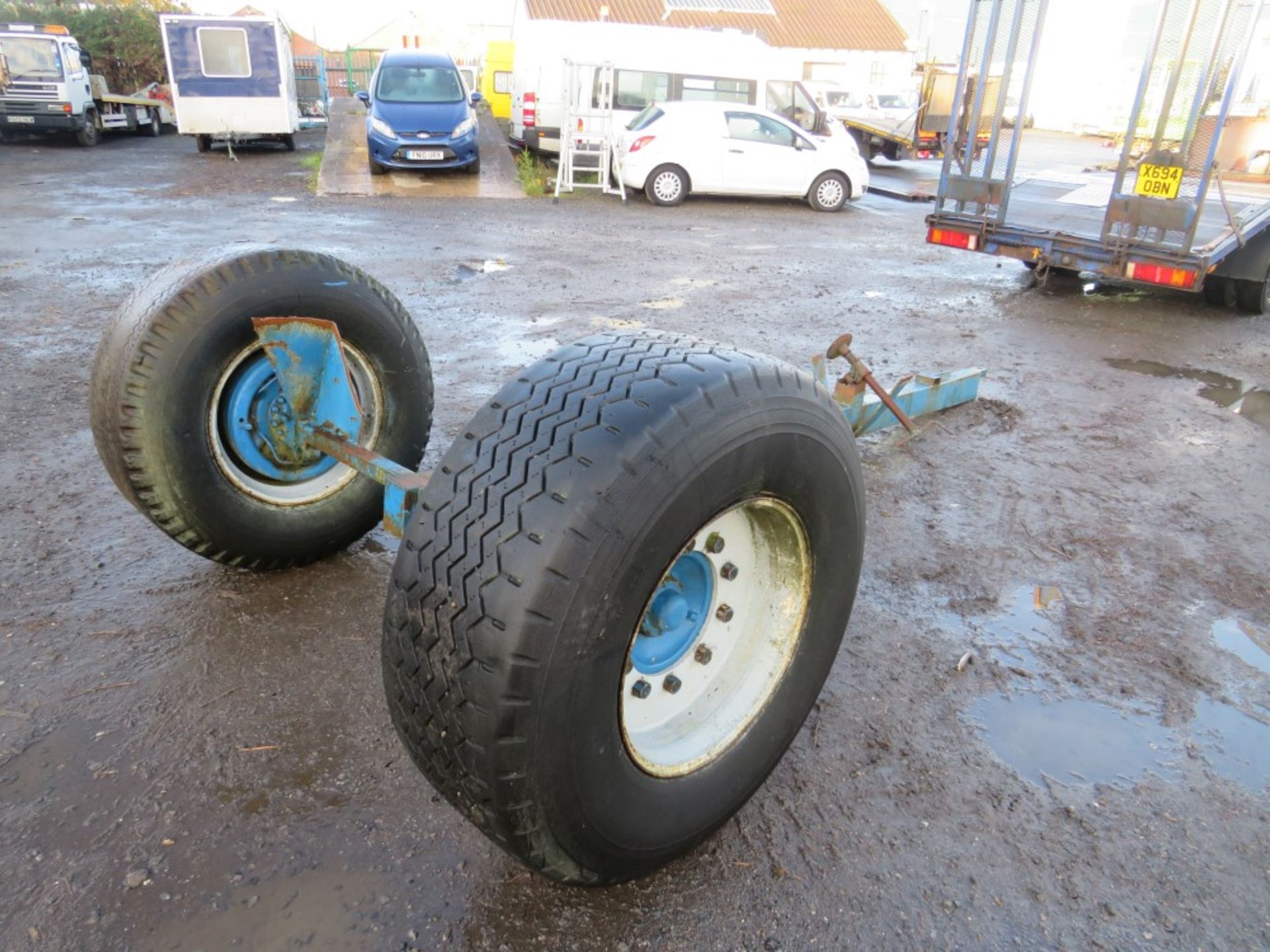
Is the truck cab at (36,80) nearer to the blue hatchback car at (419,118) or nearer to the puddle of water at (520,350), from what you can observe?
the blue hatchback car at (419,118)

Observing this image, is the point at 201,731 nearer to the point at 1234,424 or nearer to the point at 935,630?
the point at 935,630

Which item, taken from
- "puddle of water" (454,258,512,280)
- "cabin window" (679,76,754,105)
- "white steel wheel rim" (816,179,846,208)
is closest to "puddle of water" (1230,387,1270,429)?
"puddle of water" (454,258,512,280)

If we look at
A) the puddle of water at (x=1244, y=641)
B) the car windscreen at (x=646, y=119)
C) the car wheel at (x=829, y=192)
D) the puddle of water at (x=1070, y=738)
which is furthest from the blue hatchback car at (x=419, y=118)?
the puddle of water at (x=1070, y=738)

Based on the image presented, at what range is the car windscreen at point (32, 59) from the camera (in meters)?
18.9

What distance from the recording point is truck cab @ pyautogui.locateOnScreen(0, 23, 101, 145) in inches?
743

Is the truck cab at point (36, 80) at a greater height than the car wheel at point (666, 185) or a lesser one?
greater

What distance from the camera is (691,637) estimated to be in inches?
84.0

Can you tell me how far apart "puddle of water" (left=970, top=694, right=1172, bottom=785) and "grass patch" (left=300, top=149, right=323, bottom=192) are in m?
14.4

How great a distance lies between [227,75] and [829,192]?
1311 cm

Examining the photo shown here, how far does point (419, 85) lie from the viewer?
1595 cm

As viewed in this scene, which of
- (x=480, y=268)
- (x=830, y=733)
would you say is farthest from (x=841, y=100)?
(x=830, y=733)

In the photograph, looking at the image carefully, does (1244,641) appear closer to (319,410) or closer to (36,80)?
(319,410)

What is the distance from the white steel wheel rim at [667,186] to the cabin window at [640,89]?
2410 millimetres

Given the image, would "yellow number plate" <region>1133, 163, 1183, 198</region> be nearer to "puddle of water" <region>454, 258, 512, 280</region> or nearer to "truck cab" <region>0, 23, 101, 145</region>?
"puddle of water" <region>454, 258, 512, 280</region>
